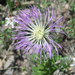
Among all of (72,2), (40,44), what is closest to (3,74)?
(40,44)

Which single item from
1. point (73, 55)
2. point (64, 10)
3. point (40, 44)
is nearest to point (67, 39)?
point (73, 55)

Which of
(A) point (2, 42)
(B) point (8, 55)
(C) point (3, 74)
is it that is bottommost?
(C) point (3, 74)

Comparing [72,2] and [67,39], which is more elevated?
[72,2]

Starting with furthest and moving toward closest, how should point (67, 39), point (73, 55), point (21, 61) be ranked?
point (21, 61)
point (67, 39)
point (73, 55)

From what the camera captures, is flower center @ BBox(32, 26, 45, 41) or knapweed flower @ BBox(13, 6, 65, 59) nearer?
knapweed flower @ BBox(13, 6, 65, 59)

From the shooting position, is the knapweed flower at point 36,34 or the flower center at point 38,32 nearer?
the knapweed flower at point 36,34

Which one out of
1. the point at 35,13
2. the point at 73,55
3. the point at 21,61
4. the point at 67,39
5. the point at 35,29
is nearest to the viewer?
the point at 35,13

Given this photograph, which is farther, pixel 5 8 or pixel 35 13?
pixel 5 8

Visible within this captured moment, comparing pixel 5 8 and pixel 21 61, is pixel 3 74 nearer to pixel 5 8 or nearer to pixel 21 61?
pixel 21 61
